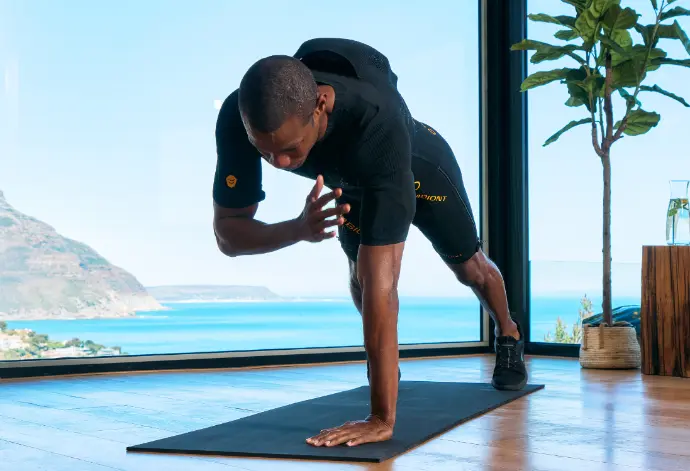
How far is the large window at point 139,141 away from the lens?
11.6ft

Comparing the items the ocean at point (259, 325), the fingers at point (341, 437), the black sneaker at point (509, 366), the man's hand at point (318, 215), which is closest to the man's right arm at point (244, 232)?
the man's hand at point (318, 215)

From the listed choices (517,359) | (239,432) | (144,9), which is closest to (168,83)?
(144,9)

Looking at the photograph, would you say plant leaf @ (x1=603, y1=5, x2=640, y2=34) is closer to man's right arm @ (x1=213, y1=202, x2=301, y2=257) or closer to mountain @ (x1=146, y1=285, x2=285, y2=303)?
man's right arm @ (x1=213, y1=202, x2=301, y2=257)

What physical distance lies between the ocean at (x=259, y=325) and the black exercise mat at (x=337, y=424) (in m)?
1.21

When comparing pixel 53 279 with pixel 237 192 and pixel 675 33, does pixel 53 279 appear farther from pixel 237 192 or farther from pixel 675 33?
pixel 675 33

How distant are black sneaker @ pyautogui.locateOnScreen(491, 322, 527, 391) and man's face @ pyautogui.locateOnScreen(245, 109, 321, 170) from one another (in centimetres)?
125

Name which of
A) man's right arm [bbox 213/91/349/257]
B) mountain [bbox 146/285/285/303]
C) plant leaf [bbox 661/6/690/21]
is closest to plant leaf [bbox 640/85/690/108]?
plant leaf [bbox 661/6/690/21]

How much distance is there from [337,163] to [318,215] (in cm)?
25

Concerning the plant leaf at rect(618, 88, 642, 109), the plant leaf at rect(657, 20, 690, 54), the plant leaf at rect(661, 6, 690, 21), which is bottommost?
the plant leaf at rect(618, 88, 642, 109)

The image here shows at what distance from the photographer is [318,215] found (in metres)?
1.69

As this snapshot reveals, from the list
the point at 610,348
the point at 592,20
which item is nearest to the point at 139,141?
the point at 592,20

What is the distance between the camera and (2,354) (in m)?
3.23

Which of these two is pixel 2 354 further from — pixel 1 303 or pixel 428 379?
pixel 428 379

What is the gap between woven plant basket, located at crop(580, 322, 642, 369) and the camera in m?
3.53
